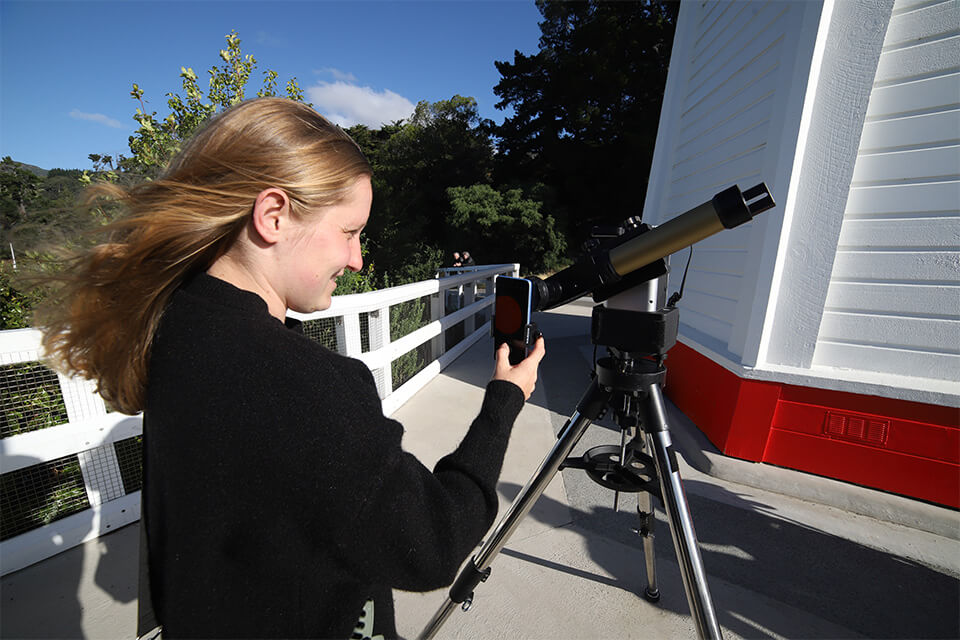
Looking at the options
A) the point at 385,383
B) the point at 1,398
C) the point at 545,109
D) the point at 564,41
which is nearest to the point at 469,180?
the point at 545,109

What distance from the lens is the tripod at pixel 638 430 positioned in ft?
4.09

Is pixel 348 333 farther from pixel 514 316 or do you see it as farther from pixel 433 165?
pixel 433 165

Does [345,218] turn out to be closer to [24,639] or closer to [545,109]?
[24,639]

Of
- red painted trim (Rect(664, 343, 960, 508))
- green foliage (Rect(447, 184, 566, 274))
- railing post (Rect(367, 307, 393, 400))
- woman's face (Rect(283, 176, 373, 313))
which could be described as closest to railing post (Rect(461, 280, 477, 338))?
railing post (Rect(367, 307, 393, 400))

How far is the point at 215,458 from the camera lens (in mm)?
674

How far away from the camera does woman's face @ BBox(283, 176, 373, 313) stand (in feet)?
2.94

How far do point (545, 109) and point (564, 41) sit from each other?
418cm

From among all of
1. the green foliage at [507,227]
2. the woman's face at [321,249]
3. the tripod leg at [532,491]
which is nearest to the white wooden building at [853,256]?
the tripod leg at [532,491]

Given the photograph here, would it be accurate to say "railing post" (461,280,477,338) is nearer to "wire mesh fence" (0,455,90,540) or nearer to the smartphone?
"wire mesh fence" (0,455,90,540)

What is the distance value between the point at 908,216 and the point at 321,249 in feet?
10.8

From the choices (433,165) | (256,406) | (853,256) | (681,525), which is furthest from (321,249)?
(433,165)

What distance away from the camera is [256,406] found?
0.68 m

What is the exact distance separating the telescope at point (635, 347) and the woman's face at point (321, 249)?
446mm

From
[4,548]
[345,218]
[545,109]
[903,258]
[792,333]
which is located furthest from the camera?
[545,109]
